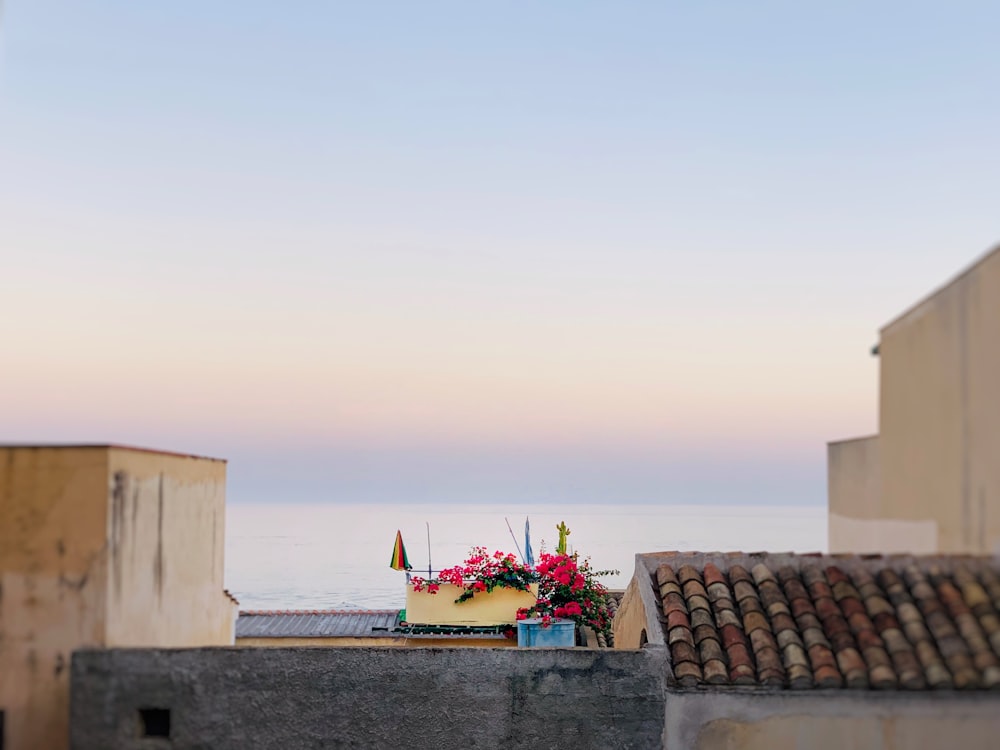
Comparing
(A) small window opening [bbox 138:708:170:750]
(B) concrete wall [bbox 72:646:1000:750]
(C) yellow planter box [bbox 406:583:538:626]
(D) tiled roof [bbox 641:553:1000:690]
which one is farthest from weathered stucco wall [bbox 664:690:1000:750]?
(C) yellow planter box [bbox 406:583:538:626]

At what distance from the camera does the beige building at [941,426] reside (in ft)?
21.9

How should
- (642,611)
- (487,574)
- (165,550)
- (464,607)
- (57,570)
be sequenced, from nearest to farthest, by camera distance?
1. (57,570)
2. (165,550)
3. (642,611)
4. (487,574)
5. (464,607)

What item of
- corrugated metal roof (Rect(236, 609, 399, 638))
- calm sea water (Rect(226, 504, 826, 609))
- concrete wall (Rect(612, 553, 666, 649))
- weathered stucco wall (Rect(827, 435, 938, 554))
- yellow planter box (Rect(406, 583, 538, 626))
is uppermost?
weathered stucco wall (Rect(827, 435, 938, 554))

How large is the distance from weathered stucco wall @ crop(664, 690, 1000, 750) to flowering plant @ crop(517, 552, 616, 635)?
3.70 m

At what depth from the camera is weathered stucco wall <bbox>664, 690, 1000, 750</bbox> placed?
7121 mm

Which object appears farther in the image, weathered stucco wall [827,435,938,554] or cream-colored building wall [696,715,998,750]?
weathered stucco wall [827,435,938,554]

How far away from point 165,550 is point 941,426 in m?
6.44

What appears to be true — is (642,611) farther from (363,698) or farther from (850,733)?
(363,698)

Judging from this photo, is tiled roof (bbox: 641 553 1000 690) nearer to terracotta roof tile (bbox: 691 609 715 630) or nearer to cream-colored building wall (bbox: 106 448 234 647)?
terracotta roof tile (bbox: 691 609 715 630)

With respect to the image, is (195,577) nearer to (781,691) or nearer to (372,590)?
(781,691)

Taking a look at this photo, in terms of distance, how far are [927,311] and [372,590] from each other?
57622 millimetres

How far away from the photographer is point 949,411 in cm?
705

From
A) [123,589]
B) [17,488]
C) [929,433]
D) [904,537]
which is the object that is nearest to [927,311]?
[929,433]

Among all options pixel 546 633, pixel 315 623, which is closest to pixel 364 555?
pixel 315 623
